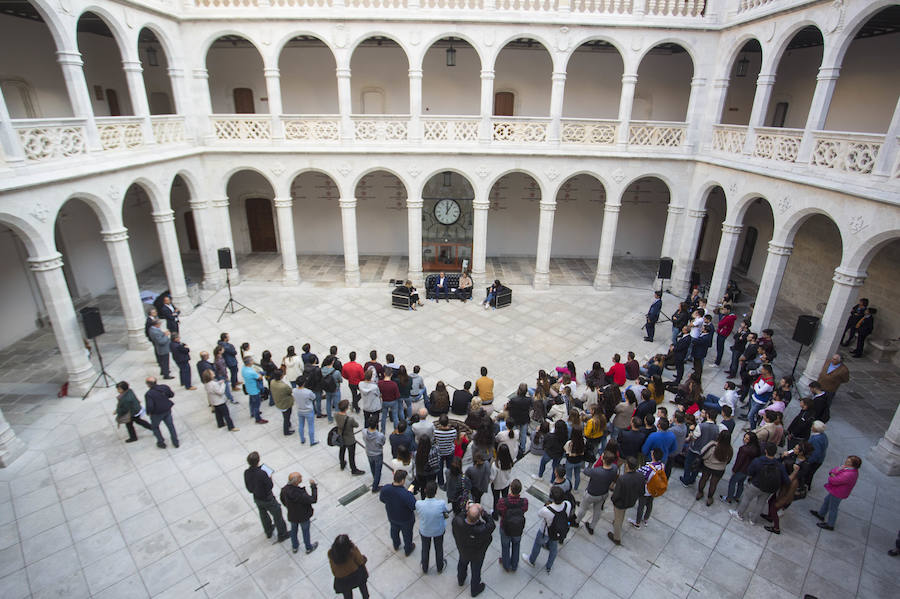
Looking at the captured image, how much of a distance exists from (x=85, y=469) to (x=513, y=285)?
1329 cm

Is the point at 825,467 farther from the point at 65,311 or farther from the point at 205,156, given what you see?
the point at 205,156

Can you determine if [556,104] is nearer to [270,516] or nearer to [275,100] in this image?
[275,100]

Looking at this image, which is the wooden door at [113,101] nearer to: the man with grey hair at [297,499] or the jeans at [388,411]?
the jeans at [388,411]

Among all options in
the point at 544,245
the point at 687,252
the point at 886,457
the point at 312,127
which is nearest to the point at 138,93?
the point at 312,127

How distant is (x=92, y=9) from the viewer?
11758 mm

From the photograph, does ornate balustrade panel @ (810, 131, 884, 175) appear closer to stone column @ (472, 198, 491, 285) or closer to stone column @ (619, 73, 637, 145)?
stone column @ (619, 73, 637, 145)

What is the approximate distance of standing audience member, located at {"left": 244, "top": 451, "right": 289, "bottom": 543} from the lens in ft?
22.1

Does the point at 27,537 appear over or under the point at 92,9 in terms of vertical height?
under

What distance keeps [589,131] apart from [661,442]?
11.7m

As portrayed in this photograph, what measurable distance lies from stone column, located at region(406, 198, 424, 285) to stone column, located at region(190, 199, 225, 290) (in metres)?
6.54

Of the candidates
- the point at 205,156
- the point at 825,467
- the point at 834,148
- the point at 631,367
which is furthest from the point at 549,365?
the point at 205,156

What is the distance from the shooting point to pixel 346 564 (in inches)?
221

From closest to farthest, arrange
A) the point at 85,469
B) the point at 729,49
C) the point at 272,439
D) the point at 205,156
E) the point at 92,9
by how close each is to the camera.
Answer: the point at 85,469 → the point at 272,439 → the point at 92,9 → the point at 729,49 → the point at 205,156

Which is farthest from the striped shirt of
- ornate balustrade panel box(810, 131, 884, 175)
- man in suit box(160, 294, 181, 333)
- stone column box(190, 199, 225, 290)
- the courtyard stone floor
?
stone column box(190, 199, 225, 290)
